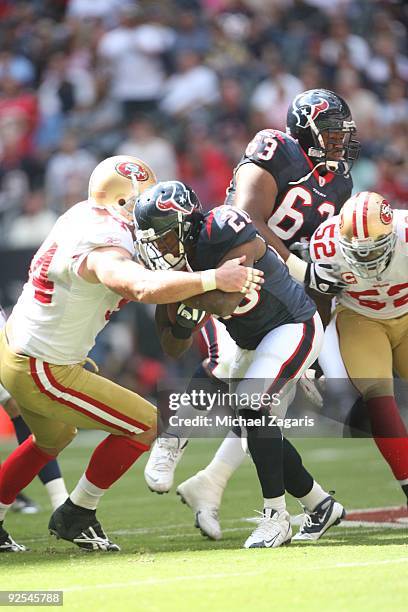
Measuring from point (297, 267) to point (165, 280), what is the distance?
1.29 meters

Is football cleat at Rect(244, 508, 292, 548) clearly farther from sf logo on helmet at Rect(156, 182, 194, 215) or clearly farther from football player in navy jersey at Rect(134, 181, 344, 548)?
sf logo on helmet at Rect(156, 182, 194, 215)

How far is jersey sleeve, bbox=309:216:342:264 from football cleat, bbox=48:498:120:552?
158cm

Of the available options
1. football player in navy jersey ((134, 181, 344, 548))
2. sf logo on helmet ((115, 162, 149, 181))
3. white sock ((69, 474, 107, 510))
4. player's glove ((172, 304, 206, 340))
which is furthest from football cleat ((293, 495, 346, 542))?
sf logo on helmet ((115, 162, 149, 181))

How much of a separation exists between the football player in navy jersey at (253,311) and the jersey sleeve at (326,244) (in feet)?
0.79

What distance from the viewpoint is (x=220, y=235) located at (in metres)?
4.90

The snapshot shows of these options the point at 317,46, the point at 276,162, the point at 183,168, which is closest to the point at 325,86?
the point at 317,46

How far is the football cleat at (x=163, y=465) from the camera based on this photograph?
551cm

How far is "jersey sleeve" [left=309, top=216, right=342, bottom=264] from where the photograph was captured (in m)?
5.45

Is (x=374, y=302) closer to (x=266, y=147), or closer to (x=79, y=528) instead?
(x=266, y=147)

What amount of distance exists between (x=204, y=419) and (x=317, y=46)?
308 inches

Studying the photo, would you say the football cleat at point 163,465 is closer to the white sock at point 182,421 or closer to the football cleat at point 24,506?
the white sock at point 182,421

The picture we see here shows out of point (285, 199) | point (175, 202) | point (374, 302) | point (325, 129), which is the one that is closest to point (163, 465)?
point (374, 302)

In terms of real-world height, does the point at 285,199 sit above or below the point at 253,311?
above

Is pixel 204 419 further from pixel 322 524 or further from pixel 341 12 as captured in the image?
pixel 341 12
